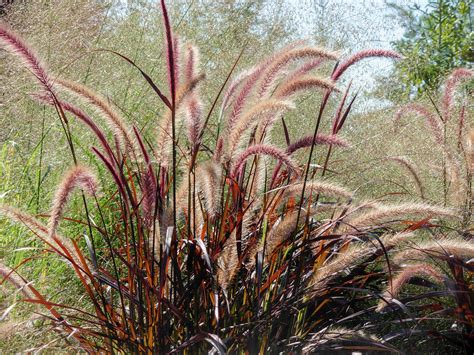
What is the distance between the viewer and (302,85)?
2.01m

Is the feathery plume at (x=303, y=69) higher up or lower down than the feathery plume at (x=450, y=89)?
higher up

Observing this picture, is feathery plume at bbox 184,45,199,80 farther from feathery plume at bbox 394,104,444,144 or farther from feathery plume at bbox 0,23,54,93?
feathery plume at bbox 394,104,444,144

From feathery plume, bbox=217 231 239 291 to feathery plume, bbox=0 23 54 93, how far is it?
0.60 meters

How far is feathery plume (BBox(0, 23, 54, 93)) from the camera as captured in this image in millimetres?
1889

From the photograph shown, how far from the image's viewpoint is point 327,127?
13.6 ft

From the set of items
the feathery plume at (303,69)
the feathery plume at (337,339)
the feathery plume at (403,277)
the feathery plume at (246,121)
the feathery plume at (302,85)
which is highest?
the feathery plume at (303,69)

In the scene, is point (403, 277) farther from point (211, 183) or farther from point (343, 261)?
point (211, 183)

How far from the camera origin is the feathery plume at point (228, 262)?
1.94 metres

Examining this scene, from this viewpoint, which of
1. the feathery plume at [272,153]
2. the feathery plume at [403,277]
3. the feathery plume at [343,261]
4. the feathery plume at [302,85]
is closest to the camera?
the feathery plume at [272,153]

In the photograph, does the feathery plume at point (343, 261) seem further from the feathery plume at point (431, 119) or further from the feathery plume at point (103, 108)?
the feathery plume at point (431, 119)

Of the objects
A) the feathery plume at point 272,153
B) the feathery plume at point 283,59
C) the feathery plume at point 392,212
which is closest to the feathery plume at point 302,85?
the feathery plume at point 283,59

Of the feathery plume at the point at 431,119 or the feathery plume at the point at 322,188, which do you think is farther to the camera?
the feathery plume at the point at 431,119

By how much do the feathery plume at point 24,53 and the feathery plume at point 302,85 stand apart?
613 millimetres

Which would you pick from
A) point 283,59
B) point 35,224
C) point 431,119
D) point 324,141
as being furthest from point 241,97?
point 431,119
